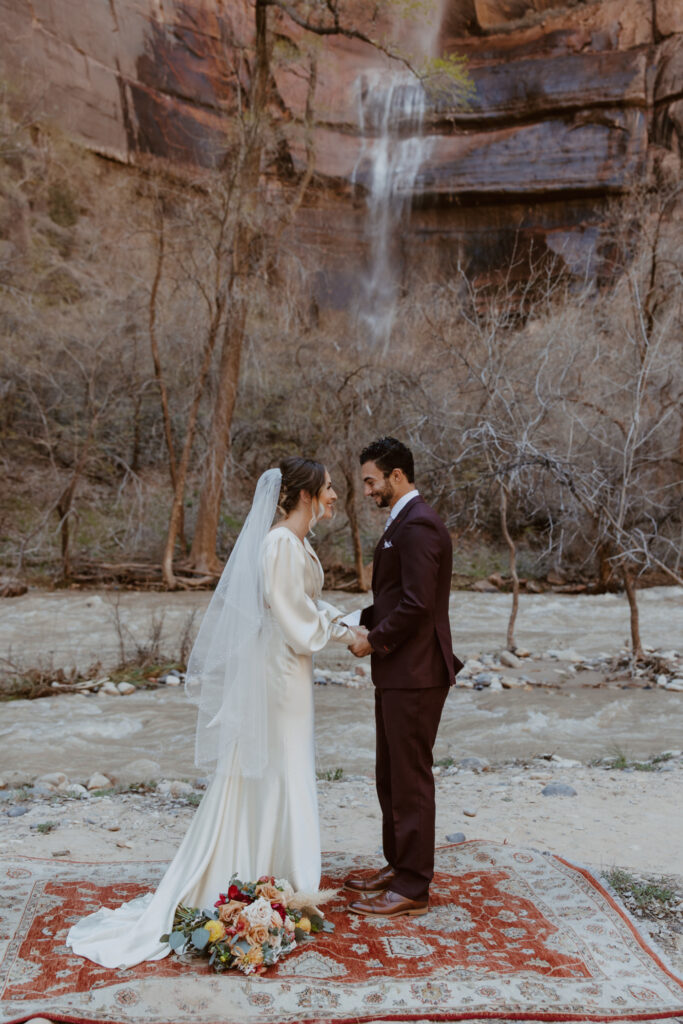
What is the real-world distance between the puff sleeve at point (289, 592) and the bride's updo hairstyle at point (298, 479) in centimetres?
16

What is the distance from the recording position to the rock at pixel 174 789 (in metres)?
6.14

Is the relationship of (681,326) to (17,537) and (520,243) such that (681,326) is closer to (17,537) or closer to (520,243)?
(17,537)

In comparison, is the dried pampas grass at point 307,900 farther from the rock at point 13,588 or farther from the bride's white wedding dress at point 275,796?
the rock at point 13,588

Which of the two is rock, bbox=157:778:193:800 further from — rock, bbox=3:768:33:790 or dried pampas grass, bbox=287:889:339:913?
dried pampas grass, bbox=287:889:339:913

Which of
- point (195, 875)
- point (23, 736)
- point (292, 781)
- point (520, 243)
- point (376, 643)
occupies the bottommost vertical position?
point (23, 736)

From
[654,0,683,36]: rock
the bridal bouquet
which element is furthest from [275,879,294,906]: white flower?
[654,0,683,36]: rock

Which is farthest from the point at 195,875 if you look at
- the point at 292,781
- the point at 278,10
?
the point at 278,10

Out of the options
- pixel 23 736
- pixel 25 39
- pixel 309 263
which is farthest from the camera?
pixel 309 263

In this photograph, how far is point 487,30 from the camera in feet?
105

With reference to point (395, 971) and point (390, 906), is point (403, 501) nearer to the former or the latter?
point (390, 906)

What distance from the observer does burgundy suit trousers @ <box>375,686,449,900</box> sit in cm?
380

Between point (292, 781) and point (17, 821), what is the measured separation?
2.52 m

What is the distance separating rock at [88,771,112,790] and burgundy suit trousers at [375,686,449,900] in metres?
3.33

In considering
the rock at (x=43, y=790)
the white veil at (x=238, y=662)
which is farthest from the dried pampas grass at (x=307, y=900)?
the rock at (x=43, y=790)
